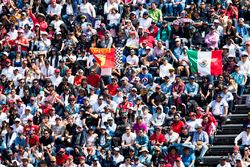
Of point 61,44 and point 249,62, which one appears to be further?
point 61,44

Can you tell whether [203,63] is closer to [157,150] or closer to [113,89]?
[113,89]

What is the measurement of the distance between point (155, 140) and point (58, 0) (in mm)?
10340

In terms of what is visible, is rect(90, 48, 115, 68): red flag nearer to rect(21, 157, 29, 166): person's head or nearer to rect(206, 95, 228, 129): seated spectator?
rect(206, 95, 228, 129): seated spectator

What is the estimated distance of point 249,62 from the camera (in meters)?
→ 47.2

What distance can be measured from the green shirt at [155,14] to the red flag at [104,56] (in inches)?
109

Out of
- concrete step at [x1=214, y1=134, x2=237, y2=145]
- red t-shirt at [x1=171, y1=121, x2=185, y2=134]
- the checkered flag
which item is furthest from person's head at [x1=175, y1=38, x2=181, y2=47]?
concrete step at [x1=214, y1=134, x2=237, y2=145]

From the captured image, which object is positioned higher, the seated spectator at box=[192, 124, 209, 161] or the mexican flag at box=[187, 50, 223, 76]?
the mexican flag at box=[187, 50, 223, 76]

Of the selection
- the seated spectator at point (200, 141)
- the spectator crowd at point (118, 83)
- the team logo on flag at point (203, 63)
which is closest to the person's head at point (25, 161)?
the spectator crowd at point (118, 83)

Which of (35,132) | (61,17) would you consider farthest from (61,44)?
(35,132)

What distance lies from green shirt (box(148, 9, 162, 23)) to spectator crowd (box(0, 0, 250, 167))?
38 mm

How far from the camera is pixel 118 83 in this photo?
48125 millimetres

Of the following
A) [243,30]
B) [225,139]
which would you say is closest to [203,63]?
[243,30]

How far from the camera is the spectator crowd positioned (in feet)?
147

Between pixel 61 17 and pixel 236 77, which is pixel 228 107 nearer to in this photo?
pixel 236 77
